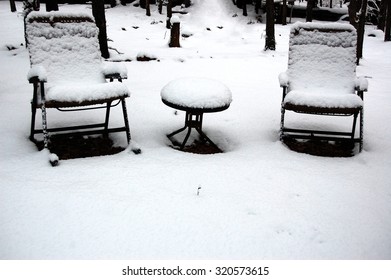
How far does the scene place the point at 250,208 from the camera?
2.59m

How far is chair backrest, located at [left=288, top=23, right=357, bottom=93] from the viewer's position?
4199 millimetres

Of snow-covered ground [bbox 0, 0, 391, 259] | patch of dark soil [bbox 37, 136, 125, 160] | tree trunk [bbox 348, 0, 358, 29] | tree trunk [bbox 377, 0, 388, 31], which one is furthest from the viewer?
tree trunk [bbox 377, 0, 388, 31]

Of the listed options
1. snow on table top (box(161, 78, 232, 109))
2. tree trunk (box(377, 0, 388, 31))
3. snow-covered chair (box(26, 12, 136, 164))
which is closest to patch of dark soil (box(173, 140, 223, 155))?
snow on table top (box(161, 78, 232, 109))

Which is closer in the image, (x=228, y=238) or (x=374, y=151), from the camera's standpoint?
(x=228, y=238)

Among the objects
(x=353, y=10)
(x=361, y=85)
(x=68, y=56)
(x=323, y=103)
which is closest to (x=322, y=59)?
(x=361, y=85)

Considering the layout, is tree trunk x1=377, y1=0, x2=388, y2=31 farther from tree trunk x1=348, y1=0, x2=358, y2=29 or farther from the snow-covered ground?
the snow-covered ground

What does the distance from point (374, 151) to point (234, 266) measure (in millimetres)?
2526

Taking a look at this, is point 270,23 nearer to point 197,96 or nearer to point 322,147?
point 322,147

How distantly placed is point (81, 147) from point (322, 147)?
269 centimetres

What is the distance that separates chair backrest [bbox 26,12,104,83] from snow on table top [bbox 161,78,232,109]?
948 millimetres

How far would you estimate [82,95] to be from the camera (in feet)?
10.5

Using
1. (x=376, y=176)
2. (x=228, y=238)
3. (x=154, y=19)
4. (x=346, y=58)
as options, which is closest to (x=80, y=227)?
(x=228, y=238)

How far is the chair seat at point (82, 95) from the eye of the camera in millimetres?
3150

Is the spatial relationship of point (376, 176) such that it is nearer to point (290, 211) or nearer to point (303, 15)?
point (290, 211)
